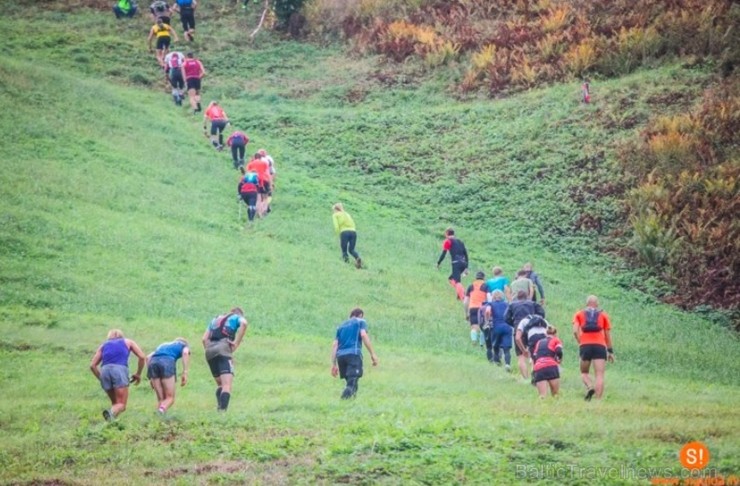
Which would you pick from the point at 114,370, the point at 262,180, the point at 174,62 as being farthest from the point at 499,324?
the point at 174,62

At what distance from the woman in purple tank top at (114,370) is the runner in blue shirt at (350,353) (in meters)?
3.35

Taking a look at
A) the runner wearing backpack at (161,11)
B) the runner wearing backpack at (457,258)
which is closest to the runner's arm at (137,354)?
the runner wearing backpack at (457,258)

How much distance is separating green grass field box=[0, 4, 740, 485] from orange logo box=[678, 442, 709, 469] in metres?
0.15

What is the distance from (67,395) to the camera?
18516mm

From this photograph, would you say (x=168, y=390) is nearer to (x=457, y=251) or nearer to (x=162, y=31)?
(x=457, y=251)

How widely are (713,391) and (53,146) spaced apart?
74.9ft

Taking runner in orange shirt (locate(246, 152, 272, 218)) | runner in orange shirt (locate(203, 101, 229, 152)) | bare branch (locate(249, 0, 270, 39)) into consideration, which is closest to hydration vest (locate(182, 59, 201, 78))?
runner in orange shirt (locate(203, 101, 229, 152))

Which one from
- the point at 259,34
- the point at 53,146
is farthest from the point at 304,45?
the point at 53,146

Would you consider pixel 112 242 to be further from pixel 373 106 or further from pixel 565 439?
pixel 373 106

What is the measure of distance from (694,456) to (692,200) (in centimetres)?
2002

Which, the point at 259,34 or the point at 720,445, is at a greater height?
the point at 259,34

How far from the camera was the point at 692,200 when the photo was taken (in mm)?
32219

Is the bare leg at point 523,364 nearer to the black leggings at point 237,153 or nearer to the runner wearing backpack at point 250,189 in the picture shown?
the runner wearing backpack at point 250,189

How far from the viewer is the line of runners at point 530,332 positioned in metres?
18.2
